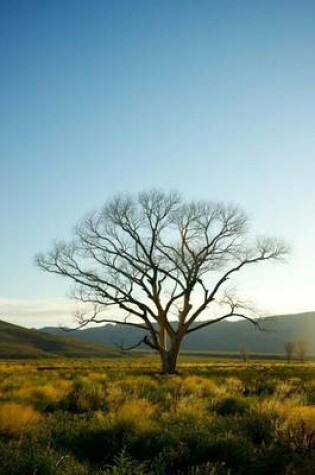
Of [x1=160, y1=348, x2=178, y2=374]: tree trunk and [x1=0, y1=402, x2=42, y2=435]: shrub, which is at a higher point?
[x1=160, y1=348, x2=178, y2=374]: tree trunk

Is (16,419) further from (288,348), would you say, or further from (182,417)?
(288,348)

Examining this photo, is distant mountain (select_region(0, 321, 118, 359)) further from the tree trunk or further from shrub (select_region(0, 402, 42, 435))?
shrub (select_region(0, 402, 42, 435))

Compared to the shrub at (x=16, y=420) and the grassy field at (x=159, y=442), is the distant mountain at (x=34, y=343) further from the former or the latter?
the grassy field at (x=159, y=442)

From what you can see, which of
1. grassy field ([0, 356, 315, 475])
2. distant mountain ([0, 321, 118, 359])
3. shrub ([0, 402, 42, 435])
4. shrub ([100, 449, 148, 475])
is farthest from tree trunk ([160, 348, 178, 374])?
distant mountain ([0, 321, 118, 359])

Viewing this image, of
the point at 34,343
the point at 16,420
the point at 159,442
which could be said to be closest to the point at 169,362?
the point at 16,420

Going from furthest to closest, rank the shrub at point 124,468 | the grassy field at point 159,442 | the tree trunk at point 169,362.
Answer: the tree trunk at point 169,362 < the grassy field at point 159,442 < the shrub at point 124,468

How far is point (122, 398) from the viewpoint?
496 inches

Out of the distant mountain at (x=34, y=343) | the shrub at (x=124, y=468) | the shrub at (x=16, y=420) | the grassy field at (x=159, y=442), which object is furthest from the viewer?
the distant mountain at (x=34, y=343)

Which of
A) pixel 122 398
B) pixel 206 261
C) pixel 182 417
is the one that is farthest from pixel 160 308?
pixel 182 417

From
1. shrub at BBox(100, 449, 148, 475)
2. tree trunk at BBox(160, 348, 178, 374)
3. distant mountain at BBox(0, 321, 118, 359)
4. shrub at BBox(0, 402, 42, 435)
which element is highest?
distant mountain at BBox(0, 321, 118, 359)

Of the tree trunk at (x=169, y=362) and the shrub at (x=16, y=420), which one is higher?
the tree trunk at (x=169, y=362)

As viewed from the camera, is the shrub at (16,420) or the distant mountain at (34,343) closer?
the shrub at (16,420)

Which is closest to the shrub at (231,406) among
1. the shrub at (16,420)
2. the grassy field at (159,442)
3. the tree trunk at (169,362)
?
the grassy field at (159,442)

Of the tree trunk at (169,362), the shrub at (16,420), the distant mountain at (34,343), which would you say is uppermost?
the distant mountain at (34,343)
